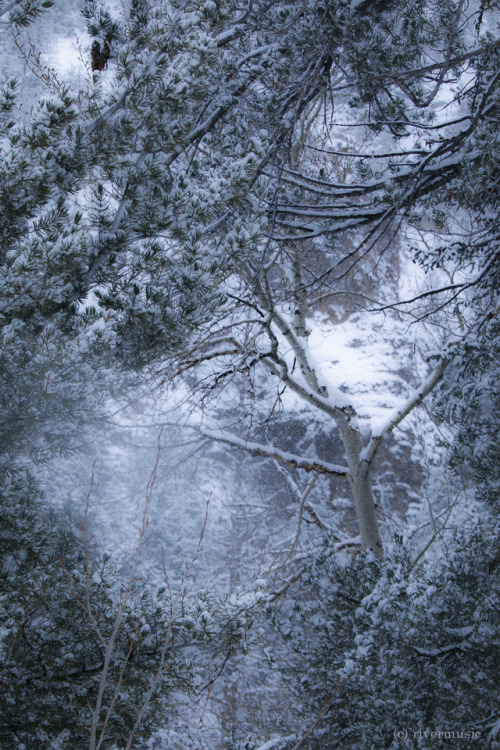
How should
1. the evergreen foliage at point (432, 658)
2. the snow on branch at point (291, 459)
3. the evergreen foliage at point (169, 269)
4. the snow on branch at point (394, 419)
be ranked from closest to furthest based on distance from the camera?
the evergreen foliage at point (169, 269), the evergreen foliage at point (432, 658), the snow on branch at point (394, 419), the snow on branch at point (291, 459)

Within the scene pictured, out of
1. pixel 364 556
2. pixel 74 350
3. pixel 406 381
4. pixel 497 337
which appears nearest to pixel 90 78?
pixel 74 350

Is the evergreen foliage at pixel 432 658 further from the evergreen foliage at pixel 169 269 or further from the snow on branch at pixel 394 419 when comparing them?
the snow on branch at pixel 394 419

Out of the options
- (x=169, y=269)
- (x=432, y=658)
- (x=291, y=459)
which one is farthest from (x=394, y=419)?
(x=169, y=269)

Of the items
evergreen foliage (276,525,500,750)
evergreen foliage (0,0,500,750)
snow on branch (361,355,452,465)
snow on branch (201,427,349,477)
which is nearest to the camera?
evergreen foliage (0,0,500,750)

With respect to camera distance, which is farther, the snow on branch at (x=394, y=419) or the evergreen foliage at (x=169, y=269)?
the snow on branch at (x=394, y=419)

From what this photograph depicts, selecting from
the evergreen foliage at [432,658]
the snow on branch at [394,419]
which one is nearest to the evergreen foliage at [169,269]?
the evergreen foliage at [432,658]

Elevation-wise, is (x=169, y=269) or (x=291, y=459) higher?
(x=291, y=459)

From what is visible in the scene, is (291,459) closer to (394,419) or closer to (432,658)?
(394,419)

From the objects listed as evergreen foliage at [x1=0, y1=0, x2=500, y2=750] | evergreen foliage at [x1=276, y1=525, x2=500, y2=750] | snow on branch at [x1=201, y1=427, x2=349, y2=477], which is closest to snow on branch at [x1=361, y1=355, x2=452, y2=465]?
snow on branch at [x1=201, y1=427, x2=349, y2=477]

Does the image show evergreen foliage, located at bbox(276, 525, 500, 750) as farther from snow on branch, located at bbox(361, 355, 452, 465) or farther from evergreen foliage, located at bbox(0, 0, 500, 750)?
snow on branch, located at bbox(361, 355, 452, 465)

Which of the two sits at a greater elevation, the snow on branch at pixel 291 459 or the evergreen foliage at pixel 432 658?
the snow on branch at pixel 291 459

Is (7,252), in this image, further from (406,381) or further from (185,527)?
(406,381)

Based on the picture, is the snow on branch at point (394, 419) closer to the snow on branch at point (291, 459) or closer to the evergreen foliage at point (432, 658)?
the snow on branch at point (291, 459)

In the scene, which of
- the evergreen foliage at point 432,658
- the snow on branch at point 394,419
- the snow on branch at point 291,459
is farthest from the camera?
the snow on branch at point 291,459
